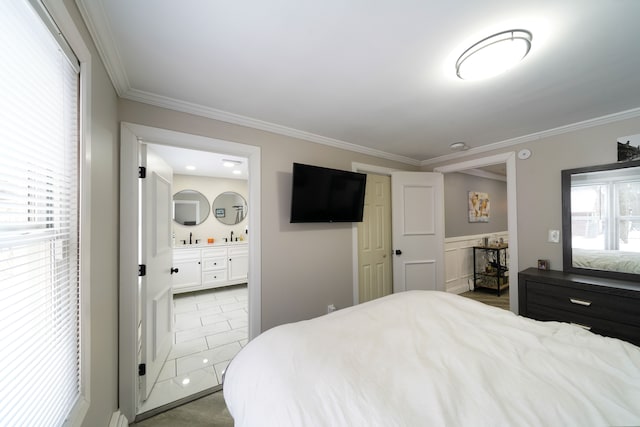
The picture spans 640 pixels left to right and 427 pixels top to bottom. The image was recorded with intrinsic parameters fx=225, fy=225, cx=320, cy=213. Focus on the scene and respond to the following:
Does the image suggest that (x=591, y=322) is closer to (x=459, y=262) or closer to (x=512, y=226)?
(x=512, y=226)

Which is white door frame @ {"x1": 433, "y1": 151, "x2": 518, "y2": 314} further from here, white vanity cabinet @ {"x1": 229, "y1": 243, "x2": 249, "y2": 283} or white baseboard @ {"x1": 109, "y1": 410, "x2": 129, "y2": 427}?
white vanity cabinet @ {"x1": 229, "y1": 243, "x2": 249, "y2": 283}

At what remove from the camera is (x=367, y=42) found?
1157mm

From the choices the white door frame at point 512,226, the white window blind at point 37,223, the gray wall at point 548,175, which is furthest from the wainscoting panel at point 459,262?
the white window blind at point 37,223

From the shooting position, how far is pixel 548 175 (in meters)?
2.30

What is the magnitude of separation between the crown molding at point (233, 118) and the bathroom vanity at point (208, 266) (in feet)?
7.31

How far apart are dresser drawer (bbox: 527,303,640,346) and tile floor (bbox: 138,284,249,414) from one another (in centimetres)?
291

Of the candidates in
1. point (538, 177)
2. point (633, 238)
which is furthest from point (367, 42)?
point (633, 238)

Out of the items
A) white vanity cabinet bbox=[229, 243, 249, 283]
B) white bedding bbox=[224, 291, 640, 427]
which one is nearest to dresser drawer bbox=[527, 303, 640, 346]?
white bedding bbox=[224, 291, 640, 427]

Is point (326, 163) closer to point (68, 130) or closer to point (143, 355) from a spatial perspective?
point (68, 130)

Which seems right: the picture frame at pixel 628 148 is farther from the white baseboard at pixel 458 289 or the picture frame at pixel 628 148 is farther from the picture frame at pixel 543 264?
the white baseboard at pixel 458 289

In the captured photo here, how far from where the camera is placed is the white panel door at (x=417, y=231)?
119 inches

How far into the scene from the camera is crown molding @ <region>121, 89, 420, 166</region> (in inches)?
64.0

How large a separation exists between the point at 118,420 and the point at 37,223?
148 cm

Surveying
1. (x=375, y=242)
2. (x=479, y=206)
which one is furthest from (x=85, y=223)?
(x=479, y=206)
